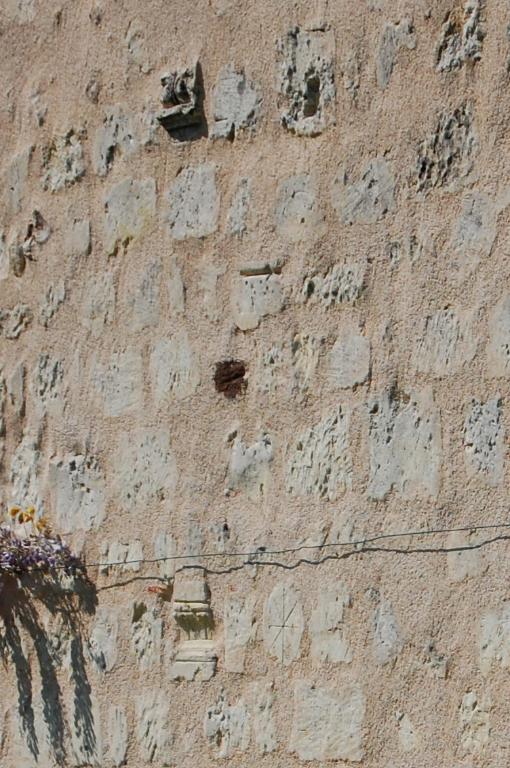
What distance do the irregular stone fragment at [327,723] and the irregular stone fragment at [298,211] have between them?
46.5 inches

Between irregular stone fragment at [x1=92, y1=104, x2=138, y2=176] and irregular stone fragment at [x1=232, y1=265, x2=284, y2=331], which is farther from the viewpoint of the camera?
irregular stone fragment at [x1=92, y1=104, x2=138, y2=176]

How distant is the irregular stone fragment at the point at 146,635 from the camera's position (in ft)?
13.6

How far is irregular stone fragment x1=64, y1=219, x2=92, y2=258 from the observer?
453 cm

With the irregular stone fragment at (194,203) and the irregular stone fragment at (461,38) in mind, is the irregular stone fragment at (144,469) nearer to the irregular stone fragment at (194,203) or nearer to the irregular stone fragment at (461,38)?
the irregular stone fragment at (194,203)

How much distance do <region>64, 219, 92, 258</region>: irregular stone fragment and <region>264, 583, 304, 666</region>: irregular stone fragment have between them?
1293 mm

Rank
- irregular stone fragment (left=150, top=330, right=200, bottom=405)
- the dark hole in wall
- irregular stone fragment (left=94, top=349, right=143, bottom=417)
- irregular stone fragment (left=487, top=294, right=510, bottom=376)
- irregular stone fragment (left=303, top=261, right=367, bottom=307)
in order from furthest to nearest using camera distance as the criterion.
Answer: irregular stone fragment (left=94, top=349, right=143, bottom=417) → irregular stone fragment (left=150, top=330, right=200, bottom=405) → the dark hole in wall → irregular stone fragment (left=303, top=261, right=367, bottom=307) → irregular stone fragment (left=487, top=294, right=510, bottom=376)

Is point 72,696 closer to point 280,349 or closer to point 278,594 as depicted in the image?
point 278,594

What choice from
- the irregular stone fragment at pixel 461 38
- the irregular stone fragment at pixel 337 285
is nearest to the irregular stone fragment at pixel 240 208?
the irregular stone fragment at pixel 337 285

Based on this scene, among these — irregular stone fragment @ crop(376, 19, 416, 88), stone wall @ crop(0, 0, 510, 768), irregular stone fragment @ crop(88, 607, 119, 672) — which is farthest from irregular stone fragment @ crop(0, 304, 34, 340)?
irregular stone fragment @ crop(376, 19, 416, 88)

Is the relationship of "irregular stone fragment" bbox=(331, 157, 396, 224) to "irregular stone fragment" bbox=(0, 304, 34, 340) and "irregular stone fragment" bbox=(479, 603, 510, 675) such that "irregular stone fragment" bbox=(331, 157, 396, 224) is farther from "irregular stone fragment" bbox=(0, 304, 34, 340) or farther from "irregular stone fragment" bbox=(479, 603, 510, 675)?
"irregular stone fragment" bbox=(0, 304, 34, 340)

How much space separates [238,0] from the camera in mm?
4176

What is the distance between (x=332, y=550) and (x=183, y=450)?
609mm

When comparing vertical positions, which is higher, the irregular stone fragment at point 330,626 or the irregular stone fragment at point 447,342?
the irregular stone fragment at point 447,342

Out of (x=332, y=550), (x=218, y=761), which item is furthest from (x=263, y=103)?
(x=218, y=761)
